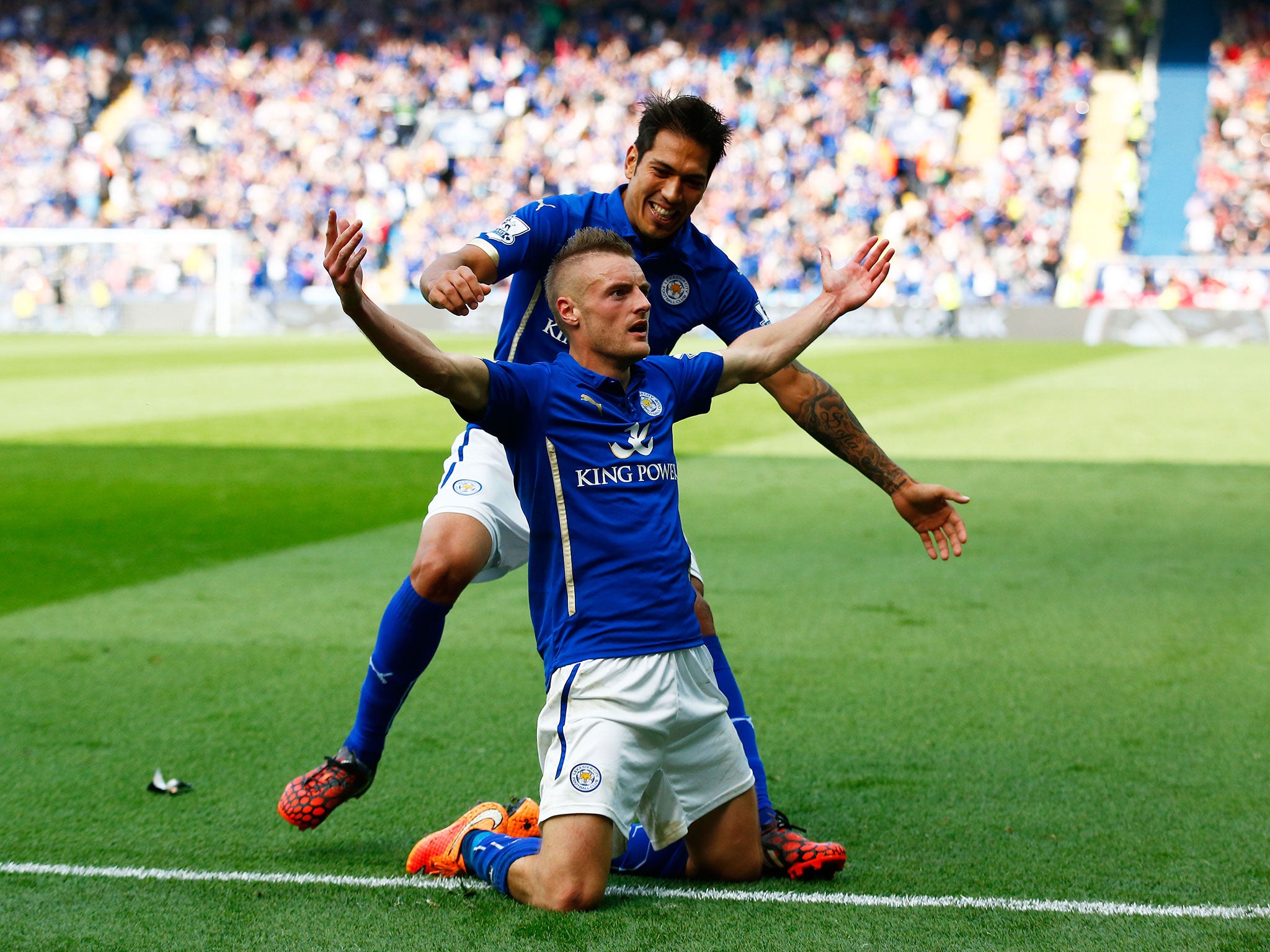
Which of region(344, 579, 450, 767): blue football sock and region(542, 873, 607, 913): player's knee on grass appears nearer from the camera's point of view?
region(542, 873, 607, 913): player's knee on grass

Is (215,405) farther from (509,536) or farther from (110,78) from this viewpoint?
→ (110,78)

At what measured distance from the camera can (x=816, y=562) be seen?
7.88 m

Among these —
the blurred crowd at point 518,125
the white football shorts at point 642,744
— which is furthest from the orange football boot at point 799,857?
the blurred crowd at point 518,125

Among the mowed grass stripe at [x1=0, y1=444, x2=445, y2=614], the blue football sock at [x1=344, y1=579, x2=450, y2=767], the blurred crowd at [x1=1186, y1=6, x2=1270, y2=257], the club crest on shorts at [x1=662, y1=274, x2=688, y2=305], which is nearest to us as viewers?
the blue football sock at [x1=344, y1=579, x2=450, y2=767]

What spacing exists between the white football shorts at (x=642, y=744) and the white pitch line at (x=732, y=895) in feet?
0.57

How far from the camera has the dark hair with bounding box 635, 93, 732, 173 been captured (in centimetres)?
396

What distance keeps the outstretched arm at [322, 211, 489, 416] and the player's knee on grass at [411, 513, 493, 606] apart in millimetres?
774

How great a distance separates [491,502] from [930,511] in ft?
4.03

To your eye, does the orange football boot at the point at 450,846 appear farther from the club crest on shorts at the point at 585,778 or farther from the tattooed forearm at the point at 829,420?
the tattooed forearm at the point at 829,420

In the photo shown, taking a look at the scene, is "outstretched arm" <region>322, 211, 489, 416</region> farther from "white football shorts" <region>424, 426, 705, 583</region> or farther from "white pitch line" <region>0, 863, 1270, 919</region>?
"white pitch line" <region>0, 863, 1270, 919</region>

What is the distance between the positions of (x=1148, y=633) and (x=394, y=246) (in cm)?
2991

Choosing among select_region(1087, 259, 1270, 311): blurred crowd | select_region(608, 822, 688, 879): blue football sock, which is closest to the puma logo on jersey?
select_region(608, 822, 688, 879): blue football sock

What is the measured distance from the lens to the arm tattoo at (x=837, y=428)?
13.6 feet

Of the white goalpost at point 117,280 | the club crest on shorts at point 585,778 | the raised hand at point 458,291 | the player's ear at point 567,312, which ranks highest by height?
the raised hand at point 458,291
